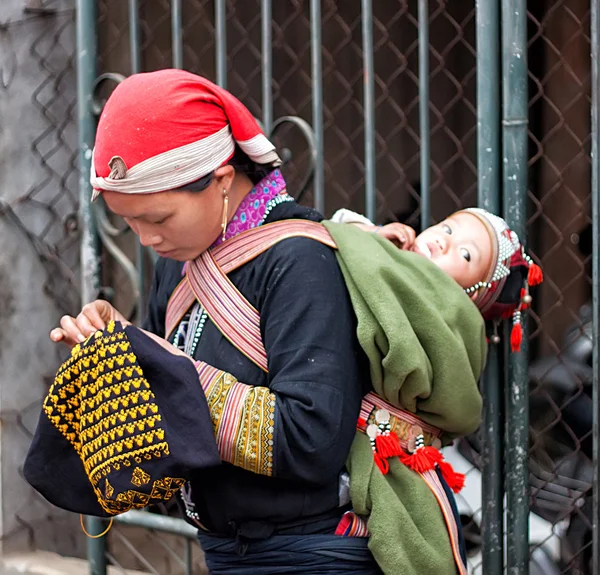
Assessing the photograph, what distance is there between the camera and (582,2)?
640 cm

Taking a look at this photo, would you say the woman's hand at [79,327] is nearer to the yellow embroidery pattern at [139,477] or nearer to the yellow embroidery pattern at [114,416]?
the yellow embroidery pattern at [114,416]

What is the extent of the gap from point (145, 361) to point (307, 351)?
0.99 ft

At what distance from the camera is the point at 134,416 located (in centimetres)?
170

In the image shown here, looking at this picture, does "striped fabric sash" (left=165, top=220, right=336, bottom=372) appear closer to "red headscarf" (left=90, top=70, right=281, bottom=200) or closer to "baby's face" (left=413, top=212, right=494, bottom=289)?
"red headscarf" (left=90, top=70, right=281, bottom=200)

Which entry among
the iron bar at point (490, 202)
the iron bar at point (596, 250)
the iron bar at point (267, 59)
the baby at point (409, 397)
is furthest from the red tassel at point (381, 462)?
the iron bar at point (267, 59)

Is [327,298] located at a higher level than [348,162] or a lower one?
higher

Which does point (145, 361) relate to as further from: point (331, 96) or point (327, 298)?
point (331, 96)

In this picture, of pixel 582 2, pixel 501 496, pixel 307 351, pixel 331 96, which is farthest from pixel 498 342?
pixel 582 2

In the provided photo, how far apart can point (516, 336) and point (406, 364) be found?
61 cm

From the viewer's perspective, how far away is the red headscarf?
1763mm

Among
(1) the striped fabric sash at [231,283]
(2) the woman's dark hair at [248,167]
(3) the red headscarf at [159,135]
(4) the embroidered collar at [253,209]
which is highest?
(3) the red headscarf at [159,135]

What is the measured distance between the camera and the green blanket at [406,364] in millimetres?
1824

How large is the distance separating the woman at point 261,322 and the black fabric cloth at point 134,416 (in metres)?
0.08

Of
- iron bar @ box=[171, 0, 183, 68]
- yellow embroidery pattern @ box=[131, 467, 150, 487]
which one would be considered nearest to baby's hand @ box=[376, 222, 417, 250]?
yellow embroidery pattern @ box=[131, 467, 150, 487]
